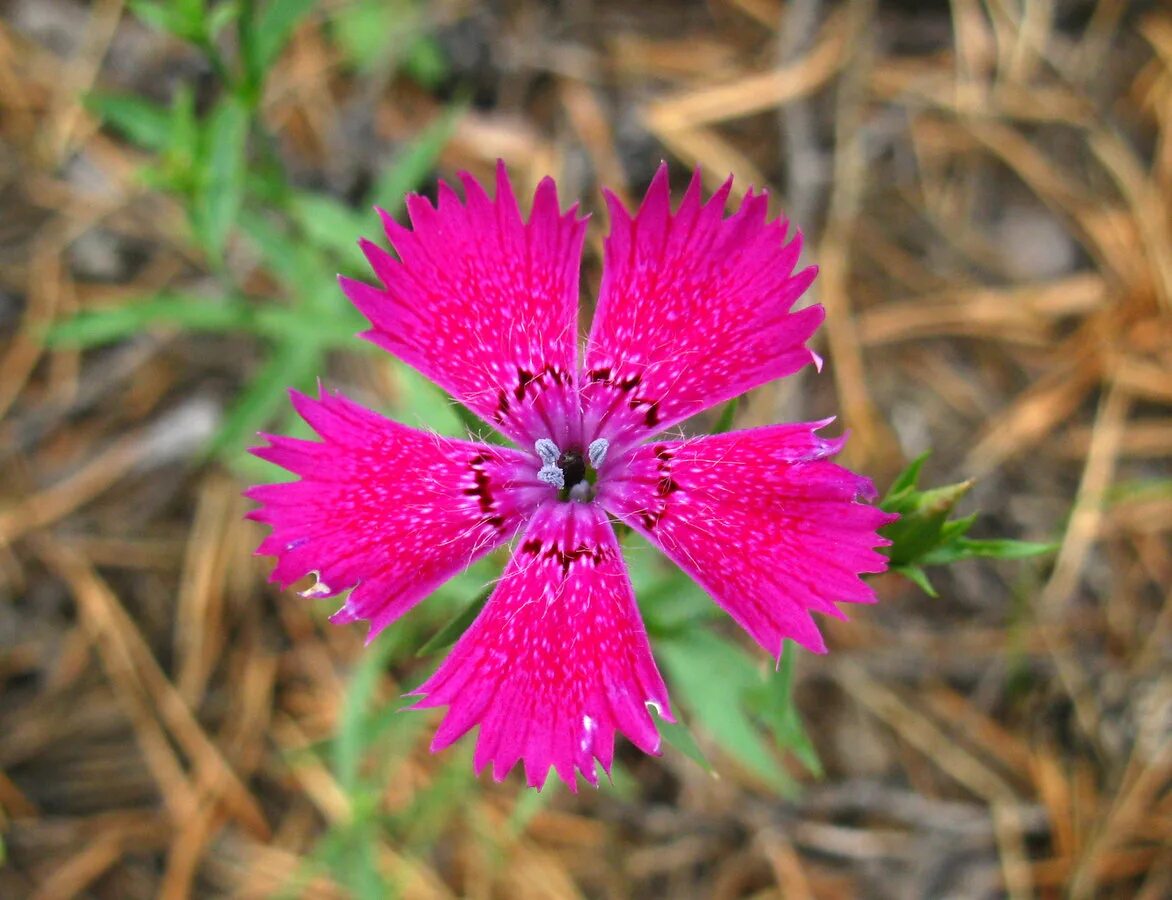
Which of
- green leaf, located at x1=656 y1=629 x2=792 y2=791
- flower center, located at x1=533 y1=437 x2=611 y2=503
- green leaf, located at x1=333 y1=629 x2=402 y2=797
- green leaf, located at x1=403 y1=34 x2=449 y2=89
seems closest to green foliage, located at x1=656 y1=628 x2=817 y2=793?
green leaf, located at x1=656 y1=629 x2=792 y2=791

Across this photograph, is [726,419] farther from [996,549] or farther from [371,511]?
[371,511]

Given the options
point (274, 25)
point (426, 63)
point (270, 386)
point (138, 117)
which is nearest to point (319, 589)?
point (270, 386)

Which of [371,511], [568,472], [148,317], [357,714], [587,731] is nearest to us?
[587,731]

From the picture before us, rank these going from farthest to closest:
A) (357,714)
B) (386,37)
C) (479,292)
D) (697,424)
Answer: (386,37)
(697,424)
(357,714)
(479,292)

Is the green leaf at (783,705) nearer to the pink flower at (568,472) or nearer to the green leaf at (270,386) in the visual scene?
the pink flower at (568,472)

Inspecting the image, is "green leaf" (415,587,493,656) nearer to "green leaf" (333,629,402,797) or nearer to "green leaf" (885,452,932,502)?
"green leaf" (885,452,932,502)

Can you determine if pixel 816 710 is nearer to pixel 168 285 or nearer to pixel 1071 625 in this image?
pixel 1071 625

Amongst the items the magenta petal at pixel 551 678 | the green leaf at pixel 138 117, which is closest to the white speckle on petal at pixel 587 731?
the magenta petal at pixel 551 678
